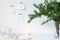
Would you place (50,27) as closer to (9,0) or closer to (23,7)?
(23,7)

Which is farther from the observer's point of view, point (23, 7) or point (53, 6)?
point (23, 7)

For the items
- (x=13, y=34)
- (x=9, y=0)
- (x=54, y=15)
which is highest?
(x=9, y=0)

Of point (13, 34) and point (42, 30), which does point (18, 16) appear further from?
point (42, 30)

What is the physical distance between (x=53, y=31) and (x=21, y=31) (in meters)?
0.56

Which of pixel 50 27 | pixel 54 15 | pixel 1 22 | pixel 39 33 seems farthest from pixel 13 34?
pixel 54 15

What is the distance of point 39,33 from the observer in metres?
2.31

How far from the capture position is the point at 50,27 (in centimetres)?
235

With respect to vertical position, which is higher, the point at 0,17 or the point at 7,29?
the point at 0,17

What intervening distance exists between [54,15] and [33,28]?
2.13 ft

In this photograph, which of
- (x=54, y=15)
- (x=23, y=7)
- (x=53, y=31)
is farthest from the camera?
(x=23, y=7)

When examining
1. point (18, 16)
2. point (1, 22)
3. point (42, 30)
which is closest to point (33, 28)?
point (42, 30)

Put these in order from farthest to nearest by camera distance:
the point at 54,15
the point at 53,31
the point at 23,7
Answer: the point at 23,7
the point at 53,31
the point at 54,15

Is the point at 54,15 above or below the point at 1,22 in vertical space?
above

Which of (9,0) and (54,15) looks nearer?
(54,15)
